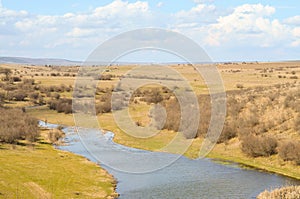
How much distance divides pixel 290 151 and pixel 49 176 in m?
24.4

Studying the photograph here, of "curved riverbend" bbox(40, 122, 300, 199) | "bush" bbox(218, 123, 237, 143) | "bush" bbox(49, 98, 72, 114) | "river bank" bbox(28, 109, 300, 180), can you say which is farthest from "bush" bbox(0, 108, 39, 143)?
"bush" bbox(218, 123, 237, 143)

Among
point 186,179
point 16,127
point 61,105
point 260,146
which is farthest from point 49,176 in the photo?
point 61,105

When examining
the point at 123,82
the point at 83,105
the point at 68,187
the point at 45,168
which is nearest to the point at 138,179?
the point at 68,187

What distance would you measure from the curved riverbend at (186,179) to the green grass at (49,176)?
5.96ft

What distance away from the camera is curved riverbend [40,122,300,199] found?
3475 centimetres

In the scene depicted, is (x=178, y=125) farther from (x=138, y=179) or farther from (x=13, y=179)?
(x=13, y=179)

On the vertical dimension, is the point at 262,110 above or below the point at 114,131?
above

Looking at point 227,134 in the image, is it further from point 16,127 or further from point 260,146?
point 16,127

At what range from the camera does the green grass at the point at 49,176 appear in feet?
111

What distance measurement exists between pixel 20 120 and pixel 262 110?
1397 inches

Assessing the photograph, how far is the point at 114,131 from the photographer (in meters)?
67.8

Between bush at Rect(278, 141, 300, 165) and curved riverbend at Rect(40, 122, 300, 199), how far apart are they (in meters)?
3.59

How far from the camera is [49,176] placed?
3850cm

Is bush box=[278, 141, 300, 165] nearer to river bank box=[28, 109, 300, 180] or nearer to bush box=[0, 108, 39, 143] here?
river bank box=[28, 109, 300, 180]
